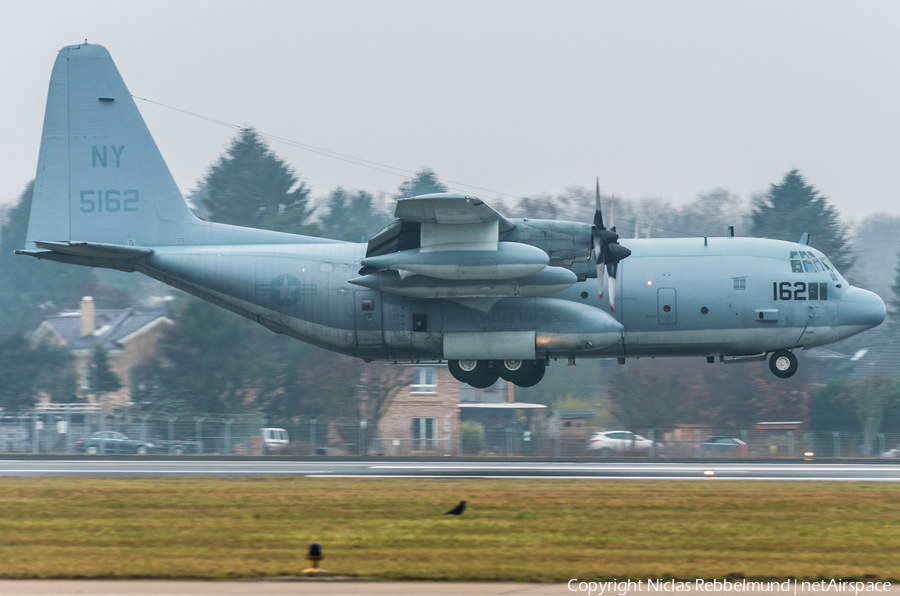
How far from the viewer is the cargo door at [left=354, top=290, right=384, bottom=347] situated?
26.8m

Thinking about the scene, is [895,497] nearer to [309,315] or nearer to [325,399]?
[309,315]

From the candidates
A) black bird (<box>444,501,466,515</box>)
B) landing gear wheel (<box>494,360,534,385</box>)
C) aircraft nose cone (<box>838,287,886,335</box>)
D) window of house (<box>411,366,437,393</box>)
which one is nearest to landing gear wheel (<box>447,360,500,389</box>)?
landing gear wheel (<box>494,360,534,385</box>)

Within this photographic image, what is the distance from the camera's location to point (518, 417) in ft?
183

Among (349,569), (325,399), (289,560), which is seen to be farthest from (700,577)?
(325,399)

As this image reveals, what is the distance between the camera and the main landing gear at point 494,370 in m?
26.8

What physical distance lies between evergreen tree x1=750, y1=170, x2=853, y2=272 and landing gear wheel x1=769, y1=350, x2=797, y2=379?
38695mm

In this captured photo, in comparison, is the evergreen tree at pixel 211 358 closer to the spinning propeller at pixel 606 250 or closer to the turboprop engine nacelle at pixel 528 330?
the turboprop engine nacelle at pixel 528 330

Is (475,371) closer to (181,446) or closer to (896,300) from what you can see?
(181,446)

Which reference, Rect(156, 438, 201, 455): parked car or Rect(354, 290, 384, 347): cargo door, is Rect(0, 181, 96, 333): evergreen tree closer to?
Rect(156, 438, 201, 455): parked car

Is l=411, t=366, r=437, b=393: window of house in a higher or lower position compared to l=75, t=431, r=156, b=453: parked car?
higher

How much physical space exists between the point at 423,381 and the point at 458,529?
117 feet

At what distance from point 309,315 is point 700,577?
17603 millimetres

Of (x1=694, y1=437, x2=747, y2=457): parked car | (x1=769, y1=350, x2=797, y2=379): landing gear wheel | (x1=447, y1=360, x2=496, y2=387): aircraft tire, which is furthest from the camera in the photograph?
(x1=694, y1=437, x2=747, y2=457): parked car

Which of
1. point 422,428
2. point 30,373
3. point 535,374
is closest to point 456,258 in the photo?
point 535,374
